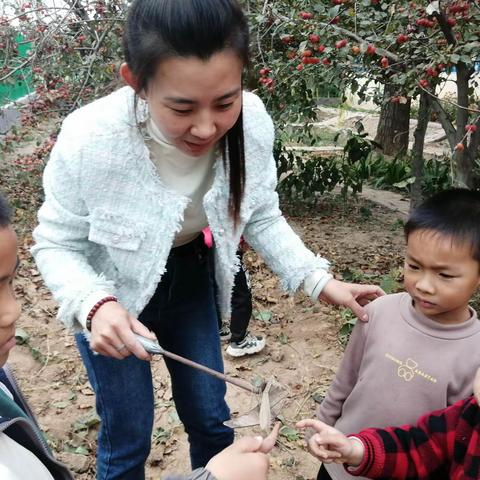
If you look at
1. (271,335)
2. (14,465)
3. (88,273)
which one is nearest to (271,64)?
(271,335)

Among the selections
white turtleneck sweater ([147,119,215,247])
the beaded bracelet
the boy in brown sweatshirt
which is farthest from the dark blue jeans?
the boy in brown sweatshirt

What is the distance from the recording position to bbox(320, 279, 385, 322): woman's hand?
1532 millimetres

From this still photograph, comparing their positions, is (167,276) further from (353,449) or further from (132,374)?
(353,449)

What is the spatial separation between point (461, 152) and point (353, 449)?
198 centimetres

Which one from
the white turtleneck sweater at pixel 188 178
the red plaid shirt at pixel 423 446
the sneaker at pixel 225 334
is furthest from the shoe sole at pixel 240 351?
the red plaid shirt at pixel 423 446

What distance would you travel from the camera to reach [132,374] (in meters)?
1.51

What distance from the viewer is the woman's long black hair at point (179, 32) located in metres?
1.14

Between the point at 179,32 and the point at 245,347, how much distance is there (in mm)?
2287

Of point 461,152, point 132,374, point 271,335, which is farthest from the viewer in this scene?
point 271,335

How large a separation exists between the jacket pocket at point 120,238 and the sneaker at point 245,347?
1778 mm

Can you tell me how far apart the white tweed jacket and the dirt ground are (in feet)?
4.28

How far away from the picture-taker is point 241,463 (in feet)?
3.61

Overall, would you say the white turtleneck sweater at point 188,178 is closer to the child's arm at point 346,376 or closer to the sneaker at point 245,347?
the child's arm at point 346,376

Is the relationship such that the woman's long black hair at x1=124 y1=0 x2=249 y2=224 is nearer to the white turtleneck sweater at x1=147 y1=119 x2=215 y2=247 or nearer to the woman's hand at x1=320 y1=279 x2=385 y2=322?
the white turtleneck sweater at x1=147 y1=119 x2=215 y2=247
